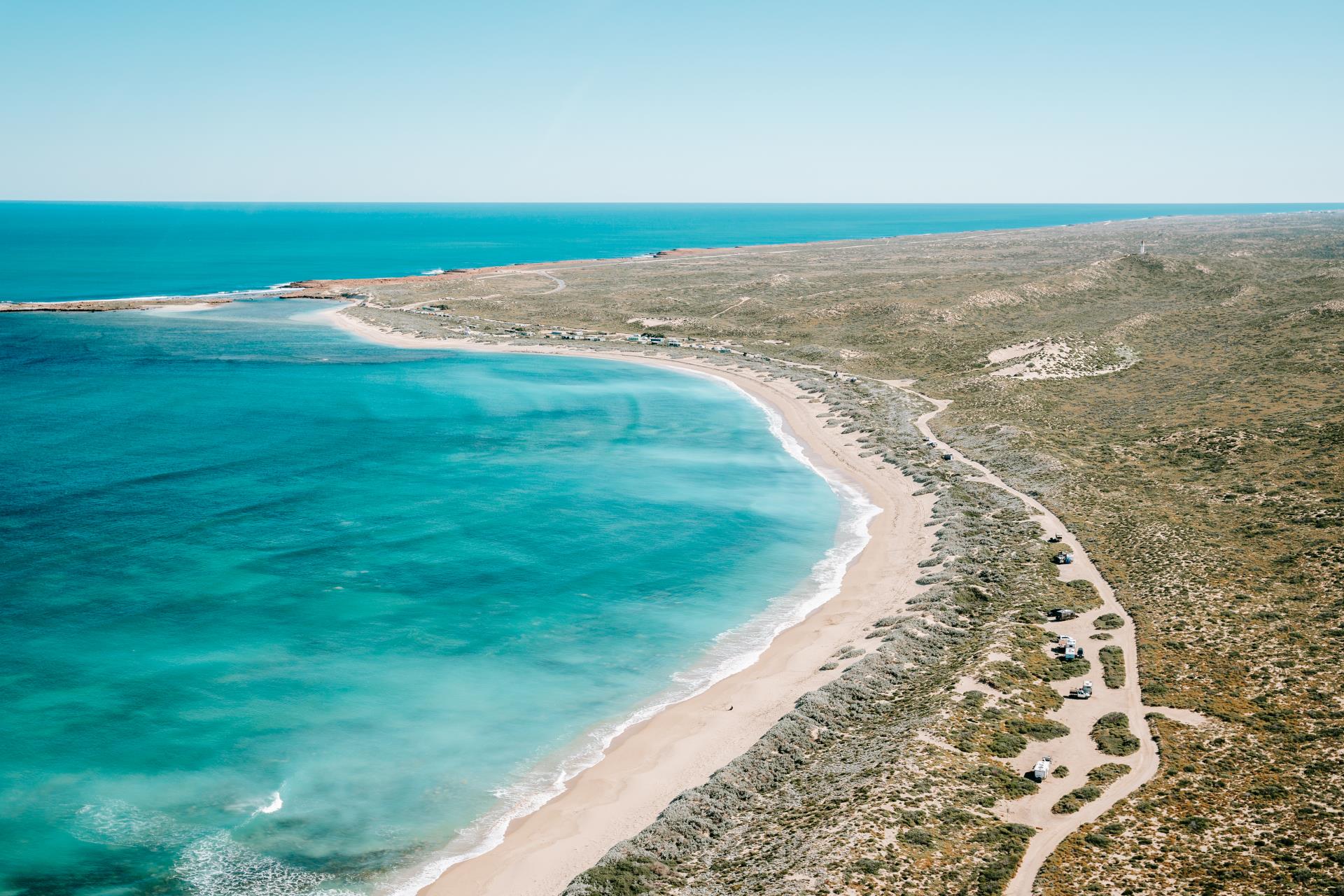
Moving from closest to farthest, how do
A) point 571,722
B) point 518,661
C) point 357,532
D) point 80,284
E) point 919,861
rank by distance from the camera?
point 919,861 → point 571,722 → point 518,661 → point 357,532 → point 80,284

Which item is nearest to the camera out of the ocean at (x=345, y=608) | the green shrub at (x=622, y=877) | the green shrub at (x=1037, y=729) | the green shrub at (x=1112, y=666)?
the green shrub at (x=622, y=877)

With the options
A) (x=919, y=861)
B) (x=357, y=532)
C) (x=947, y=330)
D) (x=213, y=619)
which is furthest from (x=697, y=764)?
(x=947, y=330)

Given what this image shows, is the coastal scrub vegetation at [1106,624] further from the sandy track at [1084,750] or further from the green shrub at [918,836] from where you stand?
the sandy track at [1084,750]

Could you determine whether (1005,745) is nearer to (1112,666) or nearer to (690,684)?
(1112,666)

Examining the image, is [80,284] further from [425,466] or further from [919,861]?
[919,861]

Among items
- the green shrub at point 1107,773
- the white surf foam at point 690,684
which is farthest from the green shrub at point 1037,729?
the white surf foam at point 690,684
